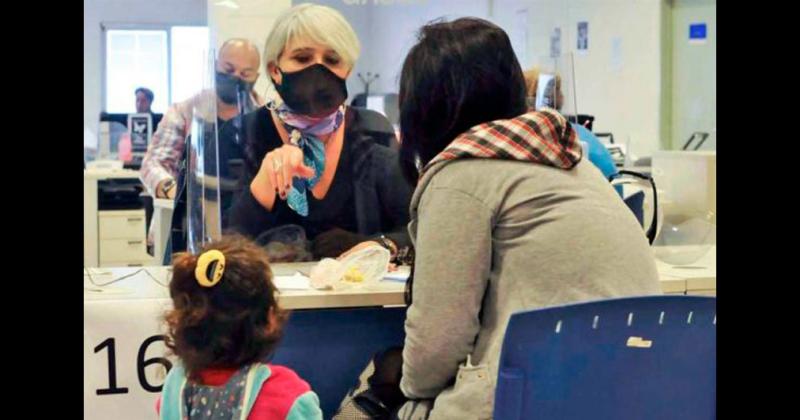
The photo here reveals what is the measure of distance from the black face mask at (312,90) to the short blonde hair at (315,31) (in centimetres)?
7

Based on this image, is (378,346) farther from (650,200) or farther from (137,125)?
(137,125)

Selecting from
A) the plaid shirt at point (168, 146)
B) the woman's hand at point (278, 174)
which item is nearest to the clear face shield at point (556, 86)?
the woman's hand at point (278, 174)

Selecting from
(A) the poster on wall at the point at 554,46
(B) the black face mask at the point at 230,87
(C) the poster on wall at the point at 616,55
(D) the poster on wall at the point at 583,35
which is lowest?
(B) the black face mask at the point at 230,87

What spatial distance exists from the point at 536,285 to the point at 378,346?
839mm

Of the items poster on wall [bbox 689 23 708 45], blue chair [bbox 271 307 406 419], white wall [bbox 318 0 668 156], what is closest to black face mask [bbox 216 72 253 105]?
blue chair [bbox 271 307 406 419]

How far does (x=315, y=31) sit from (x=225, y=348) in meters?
1.09

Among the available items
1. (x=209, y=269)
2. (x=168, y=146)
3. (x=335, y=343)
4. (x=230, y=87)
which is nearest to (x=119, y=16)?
(x=168, y=146)

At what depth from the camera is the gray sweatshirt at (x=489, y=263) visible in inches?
69.9

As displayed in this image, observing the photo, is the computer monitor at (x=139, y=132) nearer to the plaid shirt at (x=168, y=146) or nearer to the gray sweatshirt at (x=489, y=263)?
the plaid shirt at (x=168, y=146)

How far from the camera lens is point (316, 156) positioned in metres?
2.85

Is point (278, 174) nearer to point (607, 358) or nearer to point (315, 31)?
point (315, 31)
